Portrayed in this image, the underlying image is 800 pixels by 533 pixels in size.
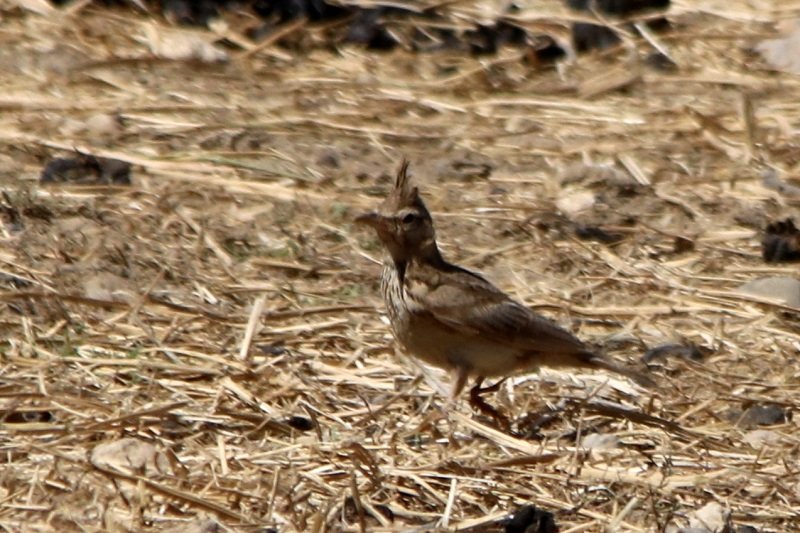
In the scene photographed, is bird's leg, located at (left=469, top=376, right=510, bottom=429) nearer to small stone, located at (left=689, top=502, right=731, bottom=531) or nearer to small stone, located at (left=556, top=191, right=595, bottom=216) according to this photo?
small stone, located at (left=689, top=502, right=731, bottom=531)

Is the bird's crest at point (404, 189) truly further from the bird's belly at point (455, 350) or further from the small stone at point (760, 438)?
the small stone at point (760, 438)

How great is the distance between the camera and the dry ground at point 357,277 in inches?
196

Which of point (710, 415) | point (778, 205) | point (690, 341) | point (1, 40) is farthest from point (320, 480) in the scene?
point (1, 40)

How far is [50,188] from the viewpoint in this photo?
7203mm

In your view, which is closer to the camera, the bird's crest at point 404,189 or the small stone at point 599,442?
the small stone at point 599,442

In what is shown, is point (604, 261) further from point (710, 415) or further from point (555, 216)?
point (710, 415)

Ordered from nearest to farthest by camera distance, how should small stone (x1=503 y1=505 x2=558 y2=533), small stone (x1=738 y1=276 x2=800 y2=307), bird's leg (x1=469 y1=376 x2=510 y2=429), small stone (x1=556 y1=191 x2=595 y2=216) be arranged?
small stone (x1=503 y1=505 x2=558 y2=533) → bird's leg (x1=469 y1=376 x2=510 y2=429) → small stone (x1=738 y1=276 x2=800 y2=307) → small stone (x1=556 y1=191 x2=595 y2=216)

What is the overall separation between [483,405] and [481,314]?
32cm

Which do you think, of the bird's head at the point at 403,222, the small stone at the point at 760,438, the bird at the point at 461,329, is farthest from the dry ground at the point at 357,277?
the bird's head at the point at 403,222

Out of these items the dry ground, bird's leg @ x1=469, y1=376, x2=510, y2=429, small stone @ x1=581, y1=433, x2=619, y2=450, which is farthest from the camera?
bird's leg @ x1=469, y1=376, x2=510, y2=429

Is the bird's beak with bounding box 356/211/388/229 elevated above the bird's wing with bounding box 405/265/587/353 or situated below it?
above

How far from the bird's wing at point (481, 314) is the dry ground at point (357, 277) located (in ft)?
0.78

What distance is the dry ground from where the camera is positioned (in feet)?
16.3

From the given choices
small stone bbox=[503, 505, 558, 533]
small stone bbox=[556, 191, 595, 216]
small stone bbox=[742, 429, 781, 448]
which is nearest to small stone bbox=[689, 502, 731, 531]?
small stone bbox=[503, 505, 558, 533]
